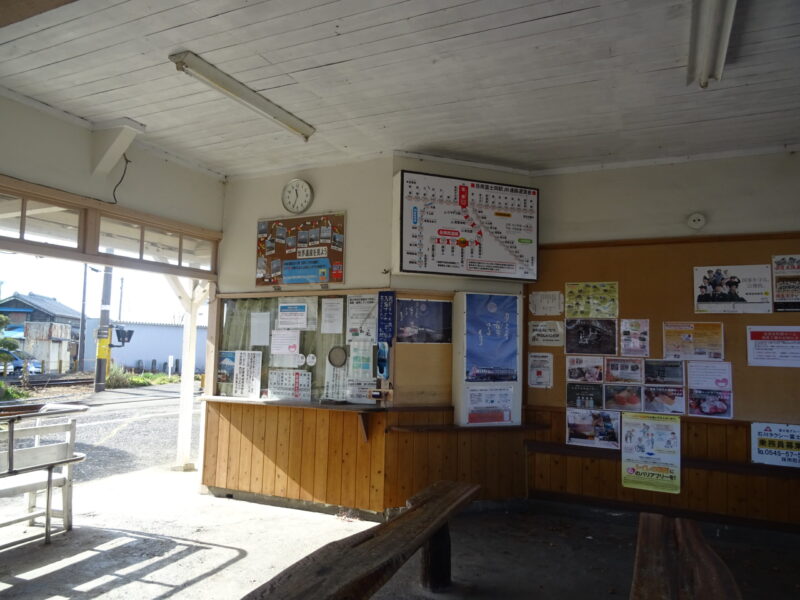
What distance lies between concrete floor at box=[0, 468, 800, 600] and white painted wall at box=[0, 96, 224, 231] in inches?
103

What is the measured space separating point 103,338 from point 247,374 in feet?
40.3

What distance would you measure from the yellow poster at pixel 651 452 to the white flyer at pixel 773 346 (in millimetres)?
779

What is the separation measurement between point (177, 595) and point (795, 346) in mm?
4663

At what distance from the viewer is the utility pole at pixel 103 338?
15.3 meters

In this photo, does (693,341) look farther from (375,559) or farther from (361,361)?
(375,559)

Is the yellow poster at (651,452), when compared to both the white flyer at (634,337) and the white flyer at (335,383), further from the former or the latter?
the white flyer at (335,383)

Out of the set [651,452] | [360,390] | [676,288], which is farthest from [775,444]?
[360,390]

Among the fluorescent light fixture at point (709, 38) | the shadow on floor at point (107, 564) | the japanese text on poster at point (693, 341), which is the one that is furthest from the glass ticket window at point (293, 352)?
the fluorescent light fixture at point (709, 38)

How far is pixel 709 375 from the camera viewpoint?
432 centimetres

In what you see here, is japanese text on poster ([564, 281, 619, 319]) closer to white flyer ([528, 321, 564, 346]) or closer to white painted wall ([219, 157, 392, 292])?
white flyer ([528, 321, 564, 346])

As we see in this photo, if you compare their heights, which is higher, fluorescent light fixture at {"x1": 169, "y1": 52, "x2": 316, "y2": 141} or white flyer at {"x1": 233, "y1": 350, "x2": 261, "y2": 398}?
fluorescent light fixture at {"x1": 169, "y1": 52, "x2": 316, "y2": 141}

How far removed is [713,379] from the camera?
4.30 metres

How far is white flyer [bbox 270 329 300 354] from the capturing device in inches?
197

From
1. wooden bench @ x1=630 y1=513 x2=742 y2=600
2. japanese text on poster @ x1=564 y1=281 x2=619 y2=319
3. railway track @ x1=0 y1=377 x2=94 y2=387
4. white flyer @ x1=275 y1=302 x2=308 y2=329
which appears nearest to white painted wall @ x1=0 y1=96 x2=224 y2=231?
white flyer @ x1=275 y1=302 x2=308 y2=329
